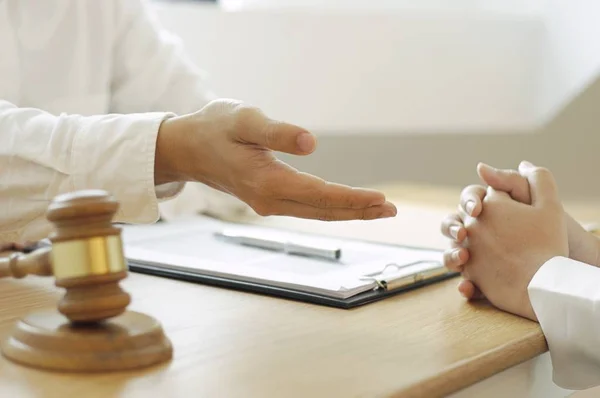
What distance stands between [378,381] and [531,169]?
425mm

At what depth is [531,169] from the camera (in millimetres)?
930

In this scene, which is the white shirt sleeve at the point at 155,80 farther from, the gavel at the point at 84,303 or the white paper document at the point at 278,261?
the gavel at the point at 84,303

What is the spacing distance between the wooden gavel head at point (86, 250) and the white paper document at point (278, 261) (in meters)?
0.27

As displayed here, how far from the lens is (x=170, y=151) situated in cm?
80

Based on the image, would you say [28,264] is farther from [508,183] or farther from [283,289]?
[508,183]

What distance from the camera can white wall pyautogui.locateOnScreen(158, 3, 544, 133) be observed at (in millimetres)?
1852

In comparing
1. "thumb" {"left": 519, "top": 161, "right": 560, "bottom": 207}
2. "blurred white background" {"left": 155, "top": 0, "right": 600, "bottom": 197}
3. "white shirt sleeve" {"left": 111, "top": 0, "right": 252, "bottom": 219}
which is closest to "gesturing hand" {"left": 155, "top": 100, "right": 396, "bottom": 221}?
"thumb" {"left": 519, "top": 161, "right": 560, "bottom": 207}

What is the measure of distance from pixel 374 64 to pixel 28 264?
60.1 inches

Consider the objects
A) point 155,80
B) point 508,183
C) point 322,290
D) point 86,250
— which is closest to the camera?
point 86,250

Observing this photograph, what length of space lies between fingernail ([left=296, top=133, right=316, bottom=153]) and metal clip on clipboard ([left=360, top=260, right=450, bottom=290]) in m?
0.19

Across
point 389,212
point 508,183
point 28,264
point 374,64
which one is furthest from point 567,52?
point 28,264

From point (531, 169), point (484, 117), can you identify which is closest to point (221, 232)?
Answer: point (531, 169)

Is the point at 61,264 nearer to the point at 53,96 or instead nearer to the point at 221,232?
the point at 221,232

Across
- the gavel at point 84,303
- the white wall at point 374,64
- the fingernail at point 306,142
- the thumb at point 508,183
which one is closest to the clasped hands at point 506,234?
the thumb at point 508,183
